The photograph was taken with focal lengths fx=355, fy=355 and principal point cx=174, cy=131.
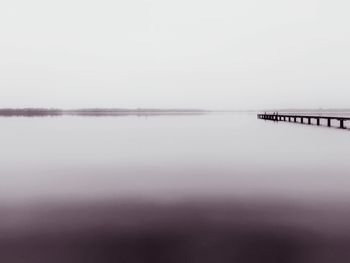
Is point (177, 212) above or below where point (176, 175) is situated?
above

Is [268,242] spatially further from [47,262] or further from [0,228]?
[0,228]

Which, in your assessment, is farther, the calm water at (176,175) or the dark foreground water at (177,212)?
the calm water at (176,175)

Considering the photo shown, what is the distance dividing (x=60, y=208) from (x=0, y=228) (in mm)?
1871

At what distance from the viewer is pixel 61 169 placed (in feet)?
55.4

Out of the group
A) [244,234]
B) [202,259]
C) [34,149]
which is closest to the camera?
[202,259]

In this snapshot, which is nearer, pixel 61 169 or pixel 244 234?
pixel 244 234

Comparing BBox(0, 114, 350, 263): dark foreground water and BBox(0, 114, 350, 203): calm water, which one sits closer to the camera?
BBox(0, 114, 350, 263): dark foreground water

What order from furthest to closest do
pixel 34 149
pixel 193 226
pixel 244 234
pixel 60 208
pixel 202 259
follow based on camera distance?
pixel 34 149
pixel 60 208
pixel 193 226
pixel 244 234
pixel 202 259

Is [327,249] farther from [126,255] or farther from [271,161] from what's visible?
Result: [271,161]

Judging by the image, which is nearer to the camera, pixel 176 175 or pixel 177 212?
pixel 177 212

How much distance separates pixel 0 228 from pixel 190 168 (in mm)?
9702

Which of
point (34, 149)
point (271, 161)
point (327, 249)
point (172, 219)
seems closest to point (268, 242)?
point (327, 249)

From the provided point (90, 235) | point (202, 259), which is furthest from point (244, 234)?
point (90, 235)

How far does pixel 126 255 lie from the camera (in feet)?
20.5
